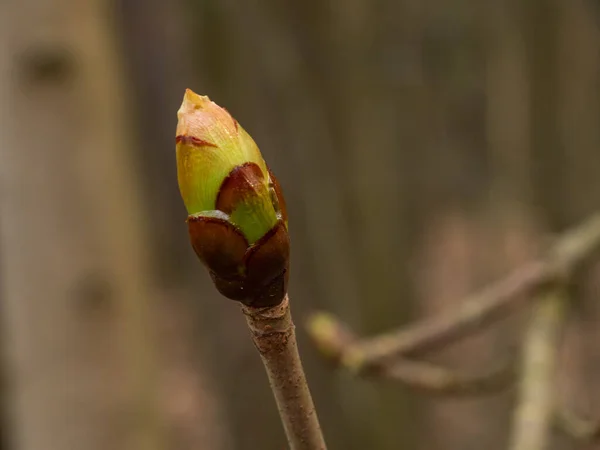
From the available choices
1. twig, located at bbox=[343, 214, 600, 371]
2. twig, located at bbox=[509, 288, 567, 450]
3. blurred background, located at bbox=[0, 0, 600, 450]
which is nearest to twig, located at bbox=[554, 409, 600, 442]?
twig, located at bbox=[509, 288, 567, 450]

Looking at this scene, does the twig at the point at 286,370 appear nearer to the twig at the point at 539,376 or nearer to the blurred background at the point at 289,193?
the twig at the point at 539,376

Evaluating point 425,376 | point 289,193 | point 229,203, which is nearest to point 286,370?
point 229,203

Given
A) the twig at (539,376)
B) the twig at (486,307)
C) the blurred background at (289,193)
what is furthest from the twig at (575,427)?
the blurred background at (289,193)

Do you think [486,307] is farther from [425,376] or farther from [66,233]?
[66,233]

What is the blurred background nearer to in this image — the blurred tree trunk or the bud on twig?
the blurred tree trunk

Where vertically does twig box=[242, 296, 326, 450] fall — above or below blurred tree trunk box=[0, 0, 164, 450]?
below

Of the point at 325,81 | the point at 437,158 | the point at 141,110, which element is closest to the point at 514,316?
the point at 437,158

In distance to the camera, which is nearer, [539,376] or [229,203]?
[229,203]
